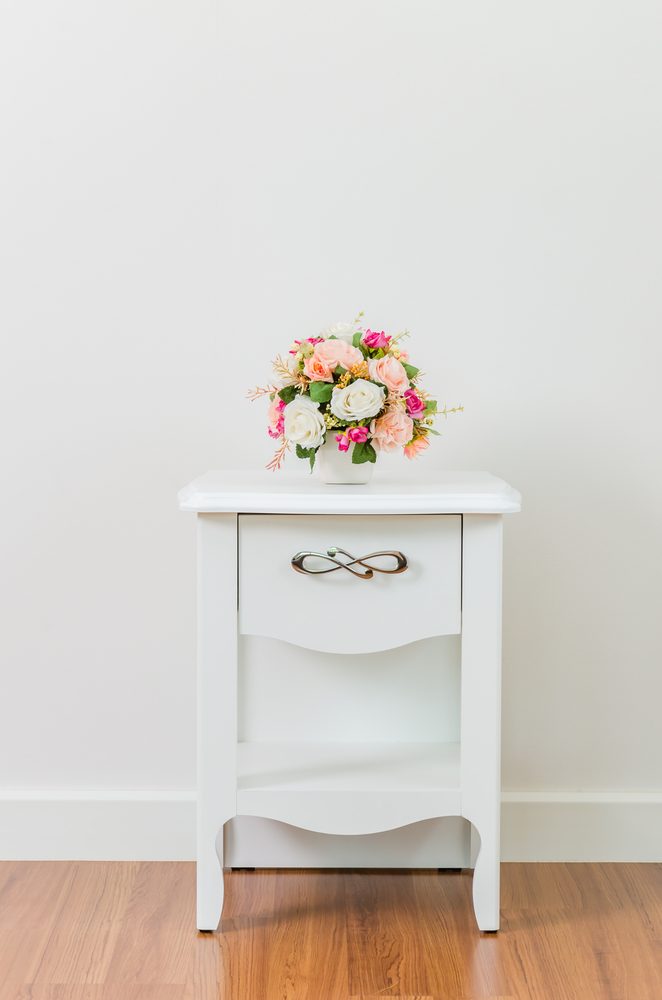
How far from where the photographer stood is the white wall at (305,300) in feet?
5.60

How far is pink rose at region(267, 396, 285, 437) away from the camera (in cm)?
147

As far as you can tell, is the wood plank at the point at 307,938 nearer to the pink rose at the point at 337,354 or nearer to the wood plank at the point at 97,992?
the wood plank at the point at 97,992

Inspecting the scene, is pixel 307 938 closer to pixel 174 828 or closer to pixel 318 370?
pixel 174 828

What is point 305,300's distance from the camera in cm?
174

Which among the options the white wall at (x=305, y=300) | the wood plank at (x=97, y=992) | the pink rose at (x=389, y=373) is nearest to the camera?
the wood plank at (x=97, y=992)

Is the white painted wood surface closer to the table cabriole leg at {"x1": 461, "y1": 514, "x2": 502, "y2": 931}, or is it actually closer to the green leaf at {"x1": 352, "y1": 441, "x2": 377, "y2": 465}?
the table cabriole leg at {"x1": 461, "y1": 514, "x2": 502, "y2": 931}

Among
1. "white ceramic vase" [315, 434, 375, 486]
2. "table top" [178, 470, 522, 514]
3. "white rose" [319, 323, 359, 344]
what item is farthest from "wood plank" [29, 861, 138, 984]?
"white rose" [319, 323, 359, 344]

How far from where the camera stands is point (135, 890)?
163 centimetres

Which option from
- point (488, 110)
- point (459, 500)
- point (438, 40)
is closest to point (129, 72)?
point (438, 40)

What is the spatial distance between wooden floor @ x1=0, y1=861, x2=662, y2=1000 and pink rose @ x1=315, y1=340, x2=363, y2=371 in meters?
1.04

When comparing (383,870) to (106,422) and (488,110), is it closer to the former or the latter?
(106,422)

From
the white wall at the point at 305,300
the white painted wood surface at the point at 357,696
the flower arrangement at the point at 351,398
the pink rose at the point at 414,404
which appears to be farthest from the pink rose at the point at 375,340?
the white painted wood surface at the point at 357,696

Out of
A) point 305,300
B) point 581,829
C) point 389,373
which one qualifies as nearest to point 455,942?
point 581,829

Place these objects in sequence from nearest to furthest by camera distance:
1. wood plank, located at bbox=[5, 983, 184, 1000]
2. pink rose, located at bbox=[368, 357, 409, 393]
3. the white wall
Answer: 1. wood plank, located at bbox=[5, 983, 184, 1000]
2. pink rose, located at bbox=[368, 357, 409, 393]
3. the white wall
